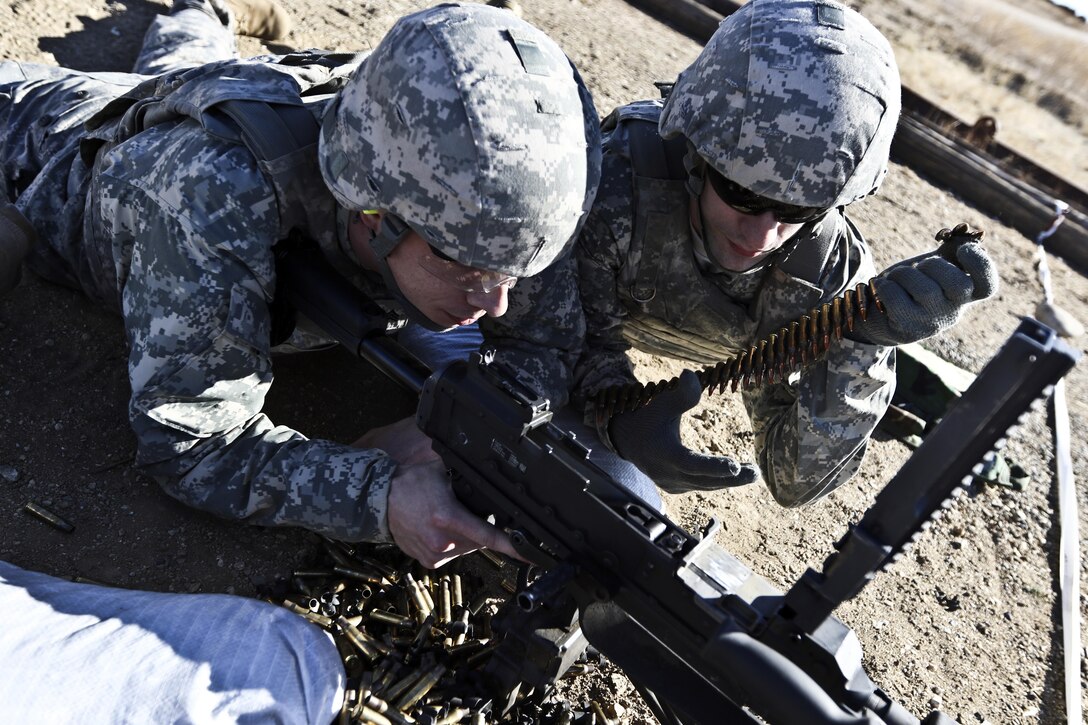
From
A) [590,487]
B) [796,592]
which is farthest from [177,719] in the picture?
[796,592]

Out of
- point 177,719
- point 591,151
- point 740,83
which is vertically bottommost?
point 177,719

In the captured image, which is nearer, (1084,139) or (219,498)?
(219,498)

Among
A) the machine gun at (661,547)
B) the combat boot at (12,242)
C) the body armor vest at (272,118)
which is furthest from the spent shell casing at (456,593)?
the combat boot at (12,242)

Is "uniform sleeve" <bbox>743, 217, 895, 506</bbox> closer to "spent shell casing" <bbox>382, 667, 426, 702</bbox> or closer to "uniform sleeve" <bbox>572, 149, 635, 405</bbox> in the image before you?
"uniform sleeve" <bbox>572, 149, 635, 405</bbox>

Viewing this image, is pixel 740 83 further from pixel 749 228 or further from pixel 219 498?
pixel 219 498

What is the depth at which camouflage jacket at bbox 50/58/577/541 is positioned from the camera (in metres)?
2.96

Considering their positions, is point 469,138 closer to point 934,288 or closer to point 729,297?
point 729,297

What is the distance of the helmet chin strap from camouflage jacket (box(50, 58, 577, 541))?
29 centimetres

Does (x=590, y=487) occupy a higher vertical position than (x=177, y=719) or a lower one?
higher

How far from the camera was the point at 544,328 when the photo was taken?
152 inches

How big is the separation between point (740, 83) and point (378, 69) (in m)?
1.36

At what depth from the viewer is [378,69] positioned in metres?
2.82

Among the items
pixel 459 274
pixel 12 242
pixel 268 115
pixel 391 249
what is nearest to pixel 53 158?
pixel 12 242

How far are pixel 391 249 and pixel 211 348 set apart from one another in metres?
0.69
